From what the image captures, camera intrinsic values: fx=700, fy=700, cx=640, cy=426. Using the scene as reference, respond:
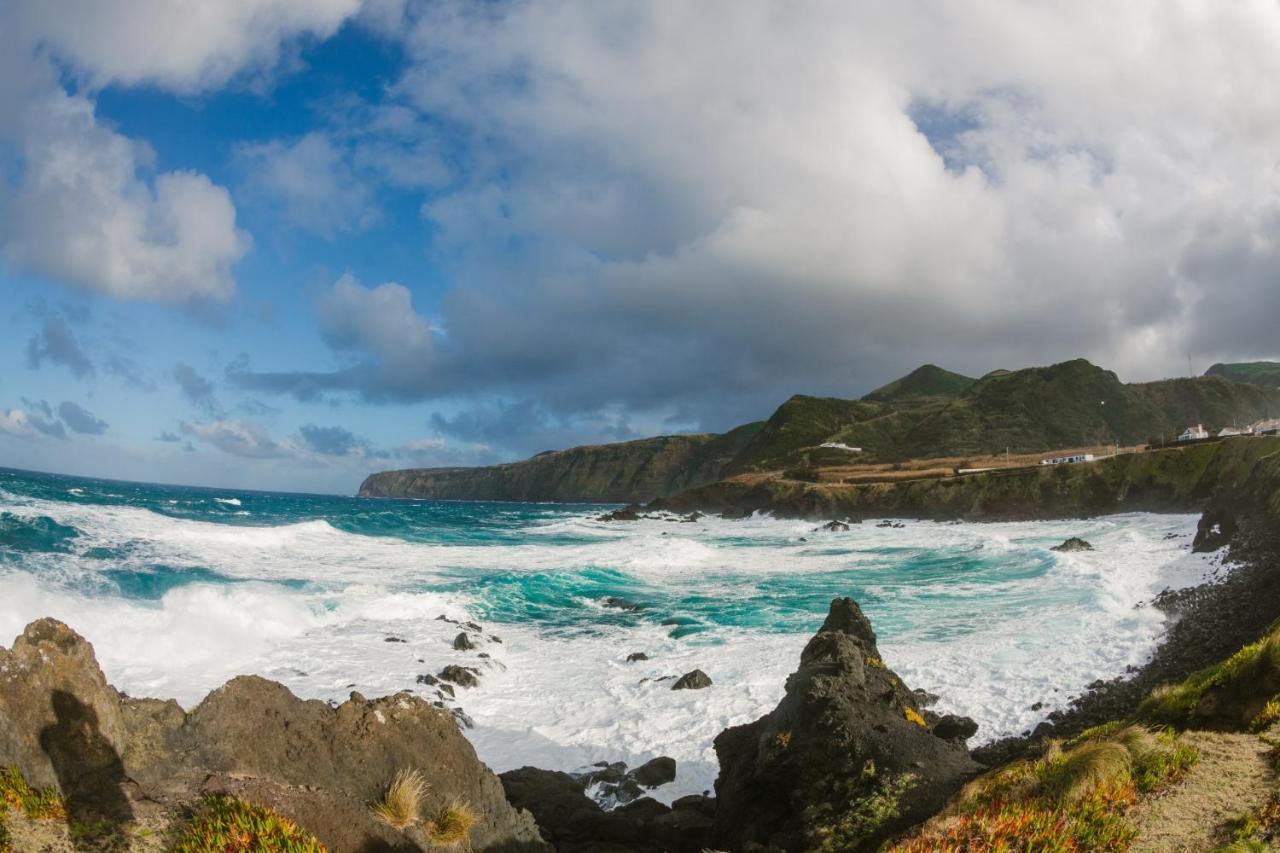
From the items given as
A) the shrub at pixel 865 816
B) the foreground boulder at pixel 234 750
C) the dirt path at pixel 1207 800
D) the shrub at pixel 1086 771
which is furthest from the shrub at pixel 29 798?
the dirt path at pixel 1207 800

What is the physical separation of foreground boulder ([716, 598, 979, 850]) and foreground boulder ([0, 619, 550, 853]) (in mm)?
2609

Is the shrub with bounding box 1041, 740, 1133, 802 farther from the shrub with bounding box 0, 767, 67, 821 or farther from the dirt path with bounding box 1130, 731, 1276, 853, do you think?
the shrub with bounding box 0, 767, 67, 821

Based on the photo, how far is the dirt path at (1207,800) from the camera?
4.82 meters

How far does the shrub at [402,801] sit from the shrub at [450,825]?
22 centimetres

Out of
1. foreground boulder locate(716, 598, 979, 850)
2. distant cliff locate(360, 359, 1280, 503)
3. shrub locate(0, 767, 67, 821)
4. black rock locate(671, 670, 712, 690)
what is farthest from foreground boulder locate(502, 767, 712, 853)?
distant cliff locate(360, 359, 1280, 503)

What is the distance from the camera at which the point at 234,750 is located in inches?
248

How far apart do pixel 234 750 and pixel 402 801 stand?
1569 millimetres

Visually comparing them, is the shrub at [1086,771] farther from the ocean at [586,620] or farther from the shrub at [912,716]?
the ocean at [586,620]

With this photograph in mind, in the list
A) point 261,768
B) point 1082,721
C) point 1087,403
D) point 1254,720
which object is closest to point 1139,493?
point 1082,721

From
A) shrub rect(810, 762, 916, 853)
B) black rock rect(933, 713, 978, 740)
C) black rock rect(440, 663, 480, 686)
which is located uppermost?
shrub rect(810, 762, 916, 853)

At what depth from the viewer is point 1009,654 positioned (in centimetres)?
1608

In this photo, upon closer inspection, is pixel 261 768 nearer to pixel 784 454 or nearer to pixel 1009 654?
pixel 1009 654

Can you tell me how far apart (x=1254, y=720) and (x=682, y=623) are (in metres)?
17.2

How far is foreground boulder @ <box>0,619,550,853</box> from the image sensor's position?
5.29m
